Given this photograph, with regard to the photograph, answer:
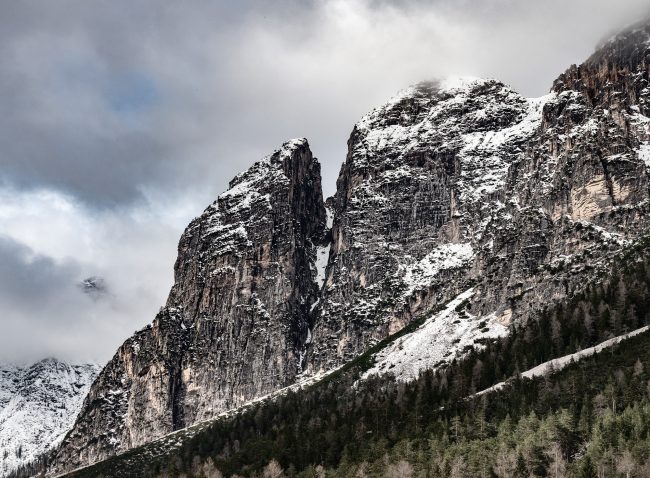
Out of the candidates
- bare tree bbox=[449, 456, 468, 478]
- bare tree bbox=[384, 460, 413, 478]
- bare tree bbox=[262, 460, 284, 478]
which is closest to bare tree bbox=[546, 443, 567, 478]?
bare tree bbox=[449, 456, 468, 478]

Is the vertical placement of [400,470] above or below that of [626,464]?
above

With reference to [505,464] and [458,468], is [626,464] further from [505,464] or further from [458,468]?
[458,468]

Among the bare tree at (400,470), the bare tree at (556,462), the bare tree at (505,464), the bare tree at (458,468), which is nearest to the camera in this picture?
the bare tree at (556,462)

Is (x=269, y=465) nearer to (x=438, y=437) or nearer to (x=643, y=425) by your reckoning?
(x=438, y=437)

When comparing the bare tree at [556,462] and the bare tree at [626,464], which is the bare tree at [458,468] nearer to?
the bare tree at [556,462]

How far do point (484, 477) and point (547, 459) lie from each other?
1052 centimetres

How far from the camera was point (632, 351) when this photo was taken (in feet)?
622

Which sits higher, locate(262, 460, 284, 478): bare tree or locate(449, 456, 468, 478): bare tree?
locate(262, 460, 284, 478): bare tree

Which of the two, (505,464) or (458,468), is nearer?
(505,464)

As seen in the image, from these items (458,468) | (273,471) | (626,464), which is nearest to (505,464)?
(458,468)

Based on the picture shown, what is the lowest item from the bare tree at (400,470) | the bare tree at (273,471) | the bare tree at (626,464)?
the bare tree at (626,464)

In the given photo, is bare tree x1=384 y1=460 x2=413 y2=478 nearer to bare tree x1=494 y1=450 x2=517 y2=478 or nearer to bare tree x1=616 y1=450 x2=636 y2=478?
bare tree x1=494 y1=450 x2=517 y2=478

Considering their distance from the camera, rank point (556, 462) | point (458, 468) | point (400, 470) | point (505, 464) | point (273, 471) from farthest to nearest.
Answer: point (273, 471)
point (400, 470)
point (458, 468)
point (505, 464)
point (556, 462)

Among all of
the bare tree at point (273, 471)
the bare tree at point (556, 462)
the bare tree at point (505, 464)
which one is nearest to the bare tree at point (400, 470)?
the bare tree at point (505, 464)
